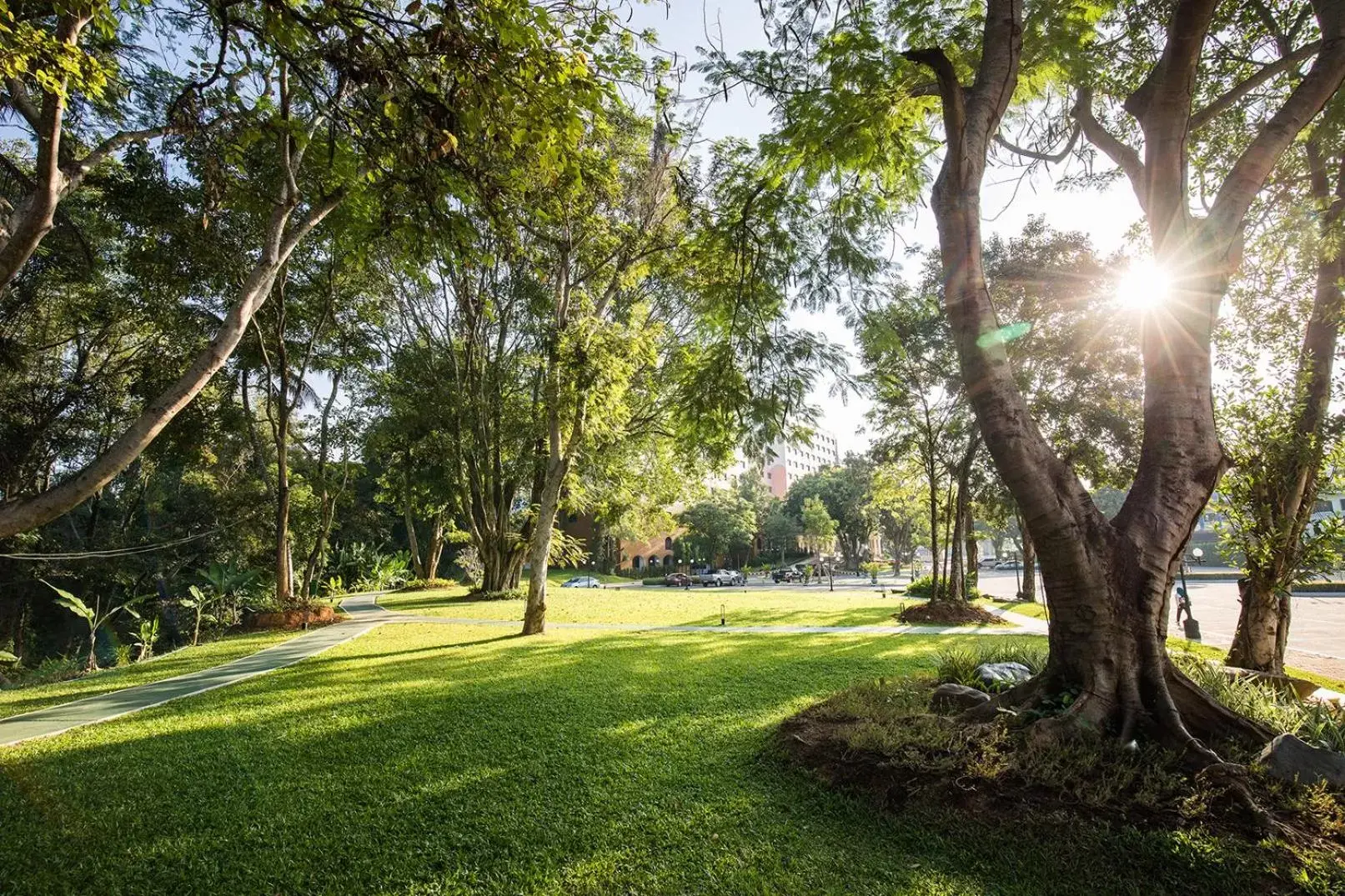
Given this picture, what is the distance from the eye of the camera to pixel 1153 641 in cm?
437

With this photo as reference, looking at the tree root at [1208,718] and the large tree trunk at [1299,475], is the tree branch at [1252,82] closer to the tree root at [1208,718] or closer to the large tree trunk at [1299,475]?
the large tree trunk at [1299,475]

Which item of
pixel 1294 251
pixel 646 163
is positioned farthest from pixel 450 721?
pixel 1294 251

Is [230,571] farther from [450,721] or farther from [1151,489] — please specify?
[1151,489]

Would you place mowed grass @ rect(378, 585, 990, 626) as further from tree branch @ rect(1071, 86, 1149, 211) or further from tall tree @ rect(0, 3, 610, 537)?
tall tree @ rect(0, 3, 610, 537)

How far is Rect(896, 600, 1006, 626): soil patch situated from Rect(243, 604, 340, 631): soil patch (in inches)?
593


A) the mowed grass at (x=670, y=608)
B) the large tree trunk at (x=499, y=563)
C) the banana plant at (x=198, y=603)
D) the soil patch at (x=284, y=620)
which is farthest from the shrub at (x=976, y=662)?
the large tree trunk at (x=499, y=563)

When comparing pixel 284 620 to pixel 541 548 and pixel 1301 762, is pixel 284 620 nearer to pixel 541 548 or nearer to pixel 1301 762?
pixel 541 548

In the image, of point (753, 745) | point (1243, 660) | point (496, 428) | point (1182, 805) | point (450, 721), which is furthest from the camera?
point (496, 428)

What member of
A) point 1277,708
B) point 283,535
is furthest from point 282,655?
point 1277,708

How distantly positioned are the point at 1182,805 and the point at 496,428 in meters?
18.9

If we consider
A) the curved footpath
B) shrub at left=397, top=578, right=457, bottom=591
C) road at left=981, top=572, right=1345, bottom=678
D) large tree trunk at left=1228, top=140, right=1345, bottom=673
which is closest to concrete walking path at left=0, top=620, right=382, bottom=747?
the curved footpath

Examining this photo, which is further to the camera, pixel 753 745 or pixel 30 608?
pixel 30 608

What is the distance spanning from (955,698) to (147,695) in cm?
981

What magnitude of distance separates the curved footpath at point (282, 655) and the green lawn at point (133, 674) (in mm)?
360
